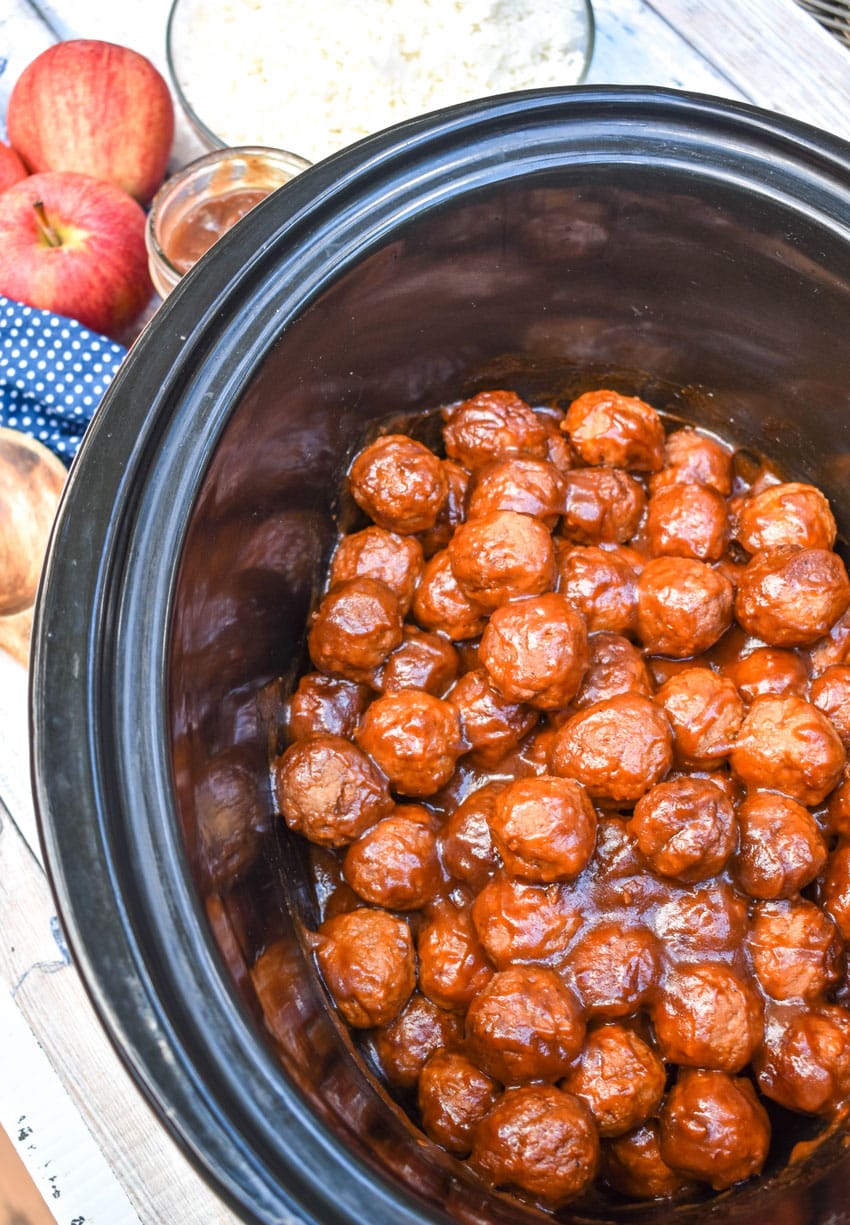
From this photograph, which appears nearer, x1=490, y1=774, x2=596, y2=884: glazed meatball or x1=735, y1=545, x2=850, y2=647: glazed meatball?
x1=490, y1=774, x2=596, y2=884: glazed meatball

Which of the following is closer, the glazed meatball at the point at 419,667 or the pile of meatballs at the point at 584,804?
the pile of meatballs at the point at 584,804

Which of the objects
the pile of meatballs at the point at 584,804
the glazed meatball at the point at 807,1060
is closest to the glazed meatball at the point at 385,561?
the pile of meatballs at the point at 584,804

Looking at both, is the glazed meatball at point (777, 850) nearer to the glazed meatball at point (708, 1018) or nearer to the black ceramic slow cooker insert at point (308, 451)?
the glazed meatball at point (708, 1018)

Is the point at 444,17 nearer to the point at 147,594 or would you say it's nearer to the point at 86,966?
the point at 147,594

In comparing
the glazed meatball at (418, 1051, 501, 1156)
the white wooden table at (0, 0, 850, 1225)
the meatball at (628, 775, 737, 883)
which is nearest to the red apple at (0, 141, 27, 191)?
the white wooden table at (0, 0, 850, 1225)

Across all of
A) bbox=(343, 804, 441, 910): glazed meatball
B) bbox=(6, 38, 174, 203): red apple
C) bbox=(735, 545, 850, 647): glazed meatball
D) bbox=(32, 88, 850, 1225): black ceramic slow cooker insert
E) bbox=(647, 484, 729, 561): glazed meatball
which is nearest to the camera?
bbox=(32, 88, 850, 1225): black ceramic slow cooker insert

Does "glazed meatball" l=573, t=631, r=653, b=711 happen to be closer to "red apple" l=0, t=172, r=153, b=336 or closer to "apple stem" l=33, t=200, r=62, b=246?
"red apple" l=0, t=172, r=153, b=336
